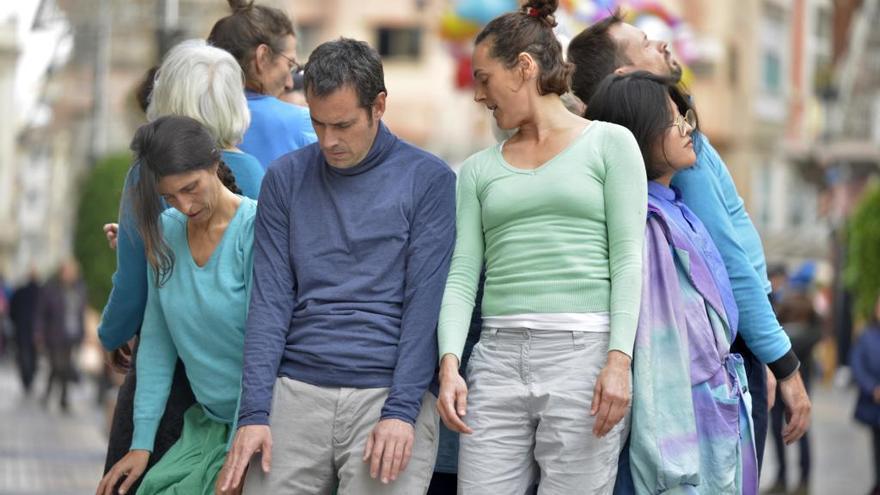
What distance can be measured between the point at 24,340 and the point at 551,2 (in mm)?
26204

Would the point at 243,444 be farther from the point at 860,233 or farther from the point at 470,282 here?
the point at 860,233

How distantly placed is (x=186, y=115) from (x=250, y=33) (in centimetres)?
71

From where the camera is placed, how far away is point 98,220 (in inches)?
1171

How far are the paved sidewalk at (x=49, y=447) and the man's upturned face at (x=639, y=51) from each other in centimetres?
934

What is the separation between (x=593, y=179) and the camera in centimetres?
540

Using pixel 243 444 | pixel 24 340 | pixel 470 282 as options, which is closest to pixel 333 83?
pixel 470 282

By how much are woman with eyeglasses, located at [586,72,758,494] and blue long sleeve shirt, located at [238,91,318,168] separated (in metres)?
1.07

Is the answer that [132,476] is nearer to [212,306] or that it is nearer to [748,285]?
[212,306]

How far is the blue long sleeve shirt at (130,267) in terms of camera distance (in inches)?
234

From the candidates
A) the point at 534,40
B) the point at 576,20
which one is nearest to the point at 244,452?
the point at 534,40

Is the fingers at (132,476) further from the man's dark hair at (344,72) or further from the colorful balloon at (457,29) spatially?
the colorful balloon at (457,29)

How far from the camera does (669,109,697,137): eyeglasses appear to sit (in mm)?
5906

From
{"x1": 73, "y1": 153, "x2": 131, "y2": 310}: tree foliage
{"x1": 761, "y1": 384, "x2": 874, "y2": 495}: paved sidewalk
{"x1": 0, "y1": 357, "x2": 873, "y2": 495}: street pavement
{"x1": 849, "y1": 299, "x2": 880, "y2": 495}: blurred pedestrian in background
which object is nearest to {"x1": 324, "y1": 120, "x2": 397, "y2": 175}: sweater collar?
{"x1": 849, "y1": 299, "x2": 880, "y2": 495}: blurred pedestrian in background

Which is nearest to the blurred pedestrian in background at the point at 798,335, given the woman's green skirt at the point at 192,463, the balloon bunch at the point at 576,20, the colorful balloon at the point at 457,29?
the balloon bunch at the point at 576,20
